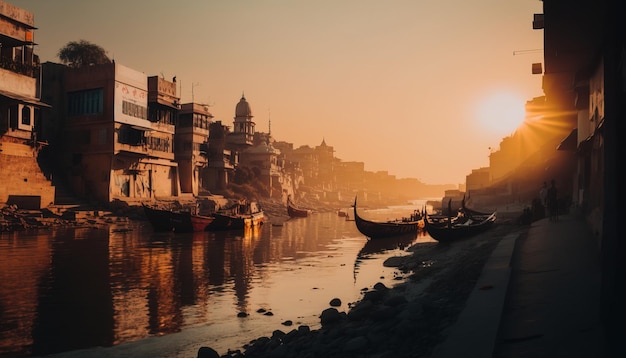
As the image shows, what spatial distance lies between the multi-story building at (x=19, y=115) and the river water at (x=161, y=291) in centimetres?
978

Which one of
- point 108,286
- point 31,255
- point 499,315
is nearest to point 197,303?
point 108,286

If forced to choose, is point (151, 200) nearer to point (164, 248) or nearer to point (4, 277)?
point (164, 248)

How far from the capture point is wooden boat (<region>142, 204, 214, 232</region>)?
3462cm

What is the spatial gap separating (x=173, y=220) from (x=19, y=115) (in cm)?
1542

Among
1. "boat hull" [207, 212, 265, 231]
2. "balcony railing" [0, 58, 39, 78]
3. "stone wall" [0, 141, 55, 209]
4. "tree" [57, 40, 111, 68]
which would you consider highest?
"tree" [57, 40, 111, 68]

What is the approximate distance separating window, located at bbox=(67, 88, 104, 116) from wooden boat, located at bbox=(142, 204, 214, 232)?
50.5 feet

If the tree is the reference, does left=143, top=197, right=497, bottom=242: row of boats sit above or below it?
below

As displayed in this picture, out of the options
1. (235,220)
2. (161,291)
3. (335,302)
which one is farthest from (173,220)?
(335,302)

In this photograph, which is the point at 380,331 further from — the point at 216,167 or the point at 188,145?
the point at 216,167

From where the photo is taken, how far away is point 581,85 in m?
16.0

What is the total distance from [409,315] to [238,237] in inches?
1068

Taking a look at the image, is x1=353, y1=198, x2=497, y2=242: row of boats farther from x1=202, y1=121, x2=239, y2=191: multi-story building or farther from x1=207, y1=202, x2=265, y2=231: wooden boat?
x1=202, y1=121, x2=239, y2=191: multi-story building

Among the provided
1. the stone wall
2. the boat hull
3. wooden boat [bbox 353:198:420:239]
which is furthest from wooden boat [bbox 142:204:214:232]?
wooden boat [bbox 353:198:420:239]

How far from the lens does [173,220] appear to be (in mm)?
34906
